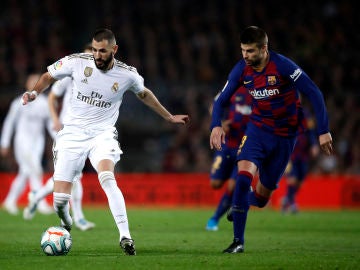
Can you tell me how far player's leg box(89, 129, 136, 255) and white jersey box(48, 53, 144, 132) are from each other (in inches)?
9.2

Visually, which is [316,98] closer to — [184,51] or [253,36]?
[253,36]

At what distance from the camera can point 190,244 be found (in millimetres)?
10148

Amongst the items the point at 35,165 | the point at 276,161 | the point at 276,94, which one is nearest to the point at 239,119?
the point at 276,161

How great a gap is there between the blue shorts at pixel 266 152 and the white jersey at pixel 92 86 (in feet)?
4.77

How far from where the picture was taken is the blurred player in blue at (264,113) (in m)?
8.88

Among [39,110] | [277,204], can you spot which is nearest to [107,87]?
[39,110]

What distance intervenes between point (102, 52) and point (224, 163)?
438 cm

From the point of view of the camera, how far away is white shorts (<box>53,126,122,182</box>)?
901cm

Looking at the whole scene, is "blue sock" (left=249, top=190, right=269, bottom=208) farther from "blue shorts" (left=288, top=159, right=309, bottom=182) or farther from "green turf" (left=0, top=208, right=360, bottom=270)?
"blue shorts" (left=288, top=159, right=309, bottom=182)

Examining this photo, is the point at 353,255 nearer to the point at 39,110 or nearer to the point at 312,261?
the point at 312,261

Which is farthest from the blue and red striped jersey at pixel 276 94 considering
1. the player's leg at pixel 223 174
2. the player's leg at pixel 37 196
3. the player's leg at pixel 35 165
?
the player's leg at pixel 35 165

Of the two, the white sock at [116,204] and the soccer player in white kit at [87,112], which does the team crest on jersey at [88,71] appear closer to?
the soccer player in white kit at [87,112]

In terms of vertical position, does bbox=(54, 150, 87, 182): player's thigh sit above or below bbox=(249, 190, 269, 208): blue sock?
above

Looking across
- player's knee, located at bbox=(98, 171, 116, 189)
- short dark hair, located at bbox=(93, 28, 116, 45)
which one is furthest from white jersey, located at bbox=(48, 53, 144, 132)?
player's knee, located at bbox=(98, 171, 116, 189)
